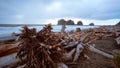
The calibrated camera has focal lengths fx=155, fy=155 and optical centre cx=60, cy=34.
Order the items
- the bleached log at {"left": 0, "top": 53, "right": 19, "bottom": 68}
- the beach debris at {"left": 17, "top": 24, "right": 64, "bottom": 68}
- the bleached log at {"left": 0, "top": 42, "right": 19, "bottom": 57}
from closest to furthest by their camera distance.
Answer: the beach debris at {"left": 17, "top": 24, "right": 64, "bottom": 68} < the bleached log at {"left": 0, "top": 53, "right": 19, "bottom": 68} < the bleached log at {"left": 0, "top": 42, "right": 19, "bottom": 57}

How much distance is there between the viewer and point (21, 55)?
12.7ft

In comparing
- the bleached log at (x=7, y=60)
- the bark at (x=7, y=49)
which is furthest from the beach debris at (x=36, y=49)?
the bark at (x=7, y=49)

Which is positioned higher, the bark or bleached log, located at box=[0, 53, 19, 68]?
the bark

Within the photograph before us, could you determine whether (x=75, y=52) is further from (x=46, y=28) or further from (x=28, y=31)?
(x=28, y=31)

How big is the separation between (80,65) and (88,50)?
1.63 metres

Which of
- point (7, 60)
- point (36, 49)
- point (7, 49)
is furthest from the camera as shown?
point (7, 49)

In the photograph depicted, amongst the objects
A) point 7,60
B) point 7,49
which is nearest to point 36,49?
point 7,60

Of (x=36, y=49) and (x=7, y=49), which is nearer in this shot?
(x=36, y=49)

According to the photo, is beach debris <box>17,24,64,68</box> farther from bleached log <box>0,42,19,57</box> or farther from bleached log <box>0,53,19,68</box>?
bleached log <box>0,42,19,57</box>

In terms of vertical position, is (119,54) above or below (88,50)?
above

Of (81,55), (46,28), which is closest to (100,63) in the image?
(81,55)

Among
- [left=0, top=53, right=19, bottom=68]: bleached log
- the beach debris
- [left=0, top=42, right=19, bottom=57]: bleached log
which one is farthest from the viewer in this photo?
[left=0, top=42, right=19, bottom=57]: bleached log

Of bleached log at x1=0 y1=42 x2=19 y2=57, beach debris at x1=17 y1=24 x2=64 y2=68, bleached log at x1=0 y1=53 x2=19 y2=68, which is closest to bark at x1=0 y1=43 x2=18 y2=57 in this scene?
bleached log at x1=0 y1=42 x2=19 y2=57

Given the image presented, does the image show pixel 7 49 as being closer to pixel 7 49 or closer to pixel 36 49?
pixel 7 49
